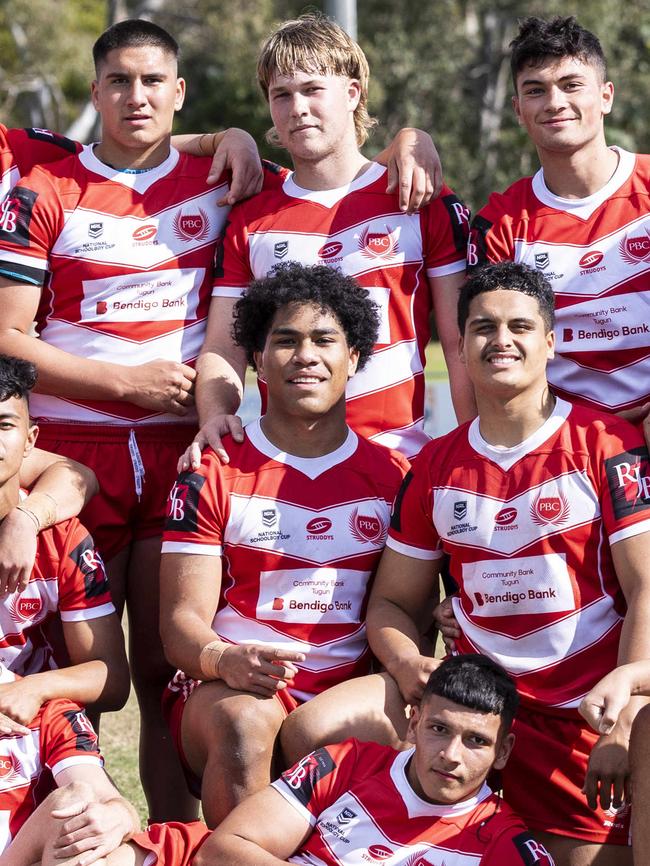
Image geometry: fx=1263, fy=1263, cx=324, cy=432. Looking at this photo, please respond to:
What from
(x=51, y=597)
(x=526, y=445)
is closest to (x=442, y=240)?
(x=526, y=445)

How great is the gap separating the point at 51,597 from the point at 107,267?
1322 millimetres

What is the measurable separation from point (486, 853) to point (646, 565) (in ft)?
3.30

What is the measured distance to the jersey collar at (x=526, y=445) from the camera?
13.6ft

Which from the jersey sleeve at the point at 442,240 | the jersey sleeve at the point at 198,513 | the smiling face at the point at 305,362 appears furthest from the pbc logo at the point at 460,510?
the jersey sleeve at the point at 442,240

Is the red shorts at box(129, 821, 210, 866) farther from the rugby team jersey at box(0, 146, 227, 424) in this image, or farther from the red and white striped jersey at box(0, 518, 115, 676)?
the rugby team jersey at box(0, 146, 227, 424)

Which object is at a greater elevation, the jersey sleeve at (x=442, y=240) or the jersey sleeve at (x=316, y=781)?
the jersey sleeve at (x=442, y=240)

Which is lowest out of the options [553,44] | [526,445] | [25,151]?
[526,445]

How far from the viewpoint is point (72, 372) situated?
476 centimetres

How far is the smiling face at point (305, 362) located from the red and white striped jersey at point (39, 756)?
127 cm

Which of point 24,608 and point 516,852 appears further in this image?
point 24,608

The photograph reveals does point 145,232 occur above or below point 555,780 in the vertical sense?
above

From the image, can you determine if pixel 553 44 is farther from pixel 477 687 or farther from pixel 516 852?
pixel 516 852

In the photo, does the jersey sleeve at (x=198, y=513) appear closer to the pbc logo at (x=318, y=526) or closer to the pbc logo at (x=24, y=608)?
the pbc logo at (x=318, y=526)

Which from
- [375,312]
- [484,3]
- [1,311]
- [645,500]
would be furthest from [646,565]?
[484,3]
